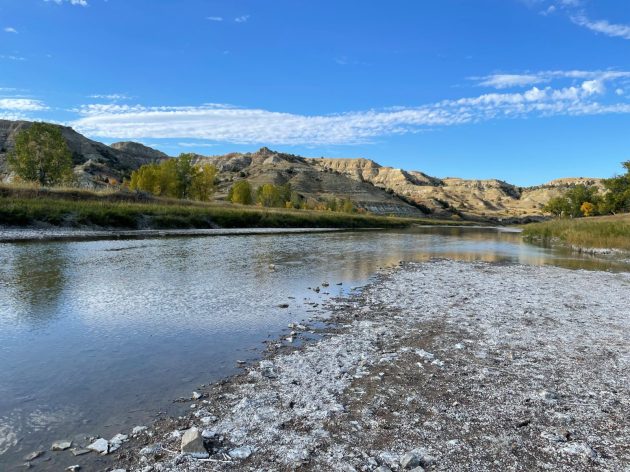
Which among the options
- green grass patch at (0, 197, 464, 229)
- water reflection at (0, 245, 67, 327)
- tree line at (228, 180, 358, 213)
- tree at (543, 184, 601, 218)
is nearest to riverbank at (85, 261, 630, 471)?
water reflection at (0, 245, 67, 327)

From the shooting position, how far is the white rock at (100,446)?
536 cm

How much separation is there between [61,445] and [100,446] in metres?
0.48

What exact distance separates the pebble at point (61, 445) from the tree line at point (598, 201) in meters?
108

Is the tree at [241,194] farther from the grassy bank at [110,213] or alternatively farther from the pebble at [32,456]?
the pebble at [32,456]

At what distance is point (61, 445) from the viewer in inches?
214

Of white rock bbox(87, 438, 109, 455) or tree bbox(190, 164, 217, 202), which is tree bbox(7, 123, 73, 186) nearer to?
tree bbox(190, 164, 217, 202)

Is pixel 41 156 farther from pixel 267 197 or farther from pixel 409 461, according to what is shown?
pixel 409 461

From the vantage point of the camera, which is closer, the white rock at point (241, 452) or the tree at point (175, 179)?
the white rock at point (241, 452)

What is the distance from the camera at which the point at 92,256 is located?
25641mm

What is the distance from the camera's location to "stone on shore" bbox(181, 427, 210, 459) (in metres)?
5.21

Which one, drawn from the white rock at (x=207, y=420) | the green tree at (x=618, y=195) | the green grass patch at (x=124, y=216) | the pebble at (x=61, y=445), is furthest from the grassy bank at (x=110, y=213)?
the green tree at (x=618, y=195)

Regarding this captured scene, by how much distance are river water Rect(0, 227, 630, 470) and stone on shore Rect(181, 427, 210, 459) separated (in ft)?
3.80

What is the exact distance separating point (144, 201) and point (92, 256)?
46945 millimetres

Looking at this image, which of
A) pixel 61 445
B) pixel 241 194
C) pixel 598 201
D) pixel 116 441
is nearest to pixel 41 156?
pixel 241 194
